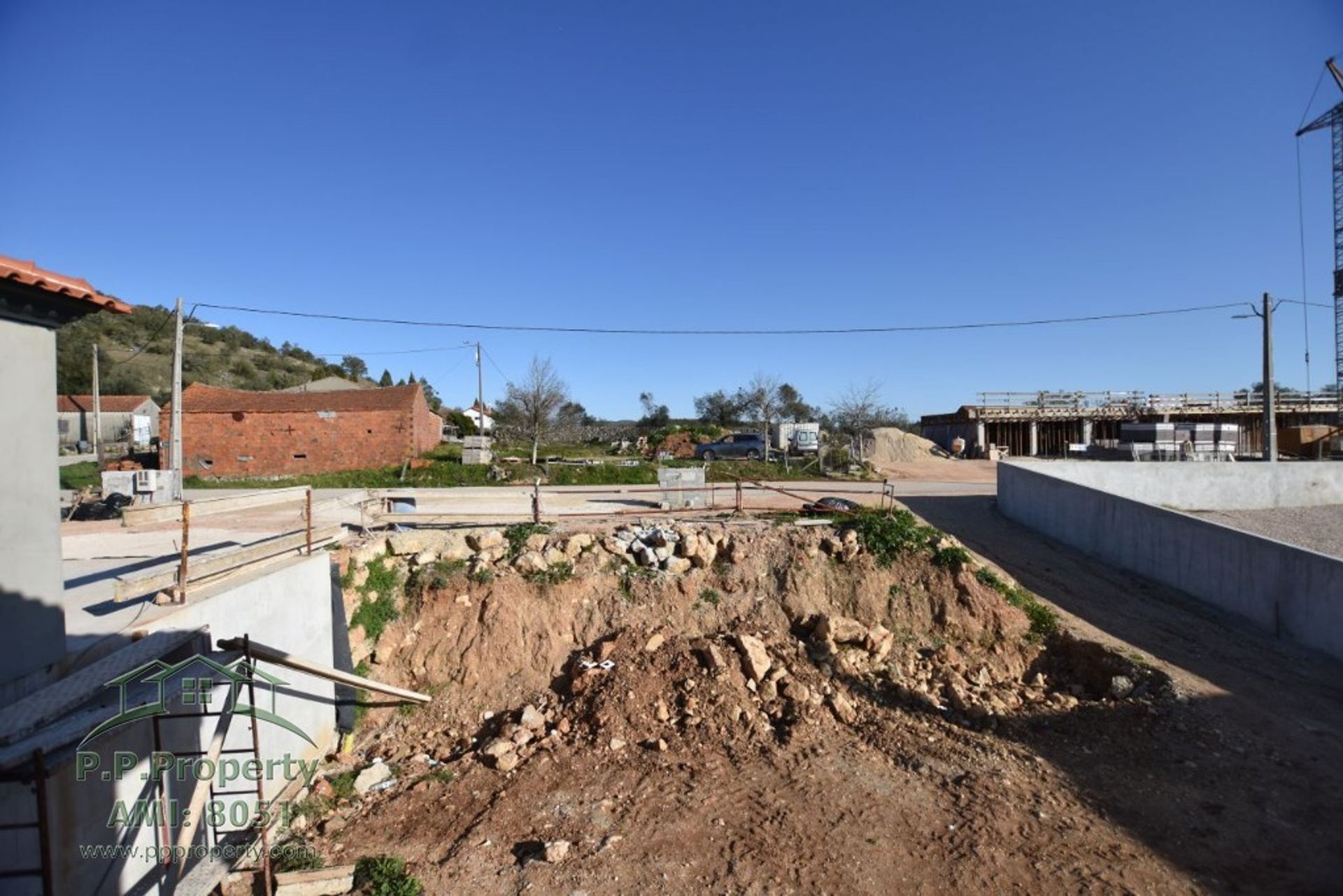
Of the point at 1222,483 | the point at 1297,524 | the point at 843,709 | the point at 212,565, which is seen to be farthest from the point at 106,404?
the point at 1297,524

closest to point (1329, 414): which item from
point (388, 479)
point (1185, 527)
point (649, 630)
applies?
point (1185, 527)

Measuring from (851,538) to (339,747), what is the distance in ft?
29.9

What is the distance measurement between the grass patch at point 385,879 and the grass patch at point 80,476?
67.9ft

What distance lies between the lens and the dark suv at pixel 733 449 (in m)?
31.5

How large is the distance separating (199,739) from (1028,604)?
12.2 meters

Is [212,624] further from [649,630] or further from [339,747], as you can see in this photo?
[649,630]

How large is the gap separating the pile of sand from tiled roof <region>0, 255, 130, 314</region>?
3197 centimetres

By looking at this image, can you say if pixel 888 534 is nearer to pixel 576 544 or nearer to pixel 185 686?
pixel 576 544

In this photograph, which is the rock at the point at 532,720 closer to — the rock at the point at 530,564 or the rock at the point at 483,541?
the rock at the point at 530,564

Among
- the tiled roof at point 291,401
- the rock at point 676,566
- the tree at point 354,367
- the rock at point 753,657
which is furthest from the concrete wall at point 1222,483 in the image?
the tree at point 354,367

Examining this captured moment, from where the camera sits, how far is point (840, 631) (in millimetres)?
10547

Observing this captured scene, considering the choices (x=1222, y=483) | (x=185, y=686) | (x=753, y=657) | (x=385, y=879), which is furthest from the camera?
(x=1222, y=483)

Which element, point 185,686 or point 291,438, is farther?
point 291,438

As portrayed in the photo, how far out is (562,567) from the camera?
37.5ft
